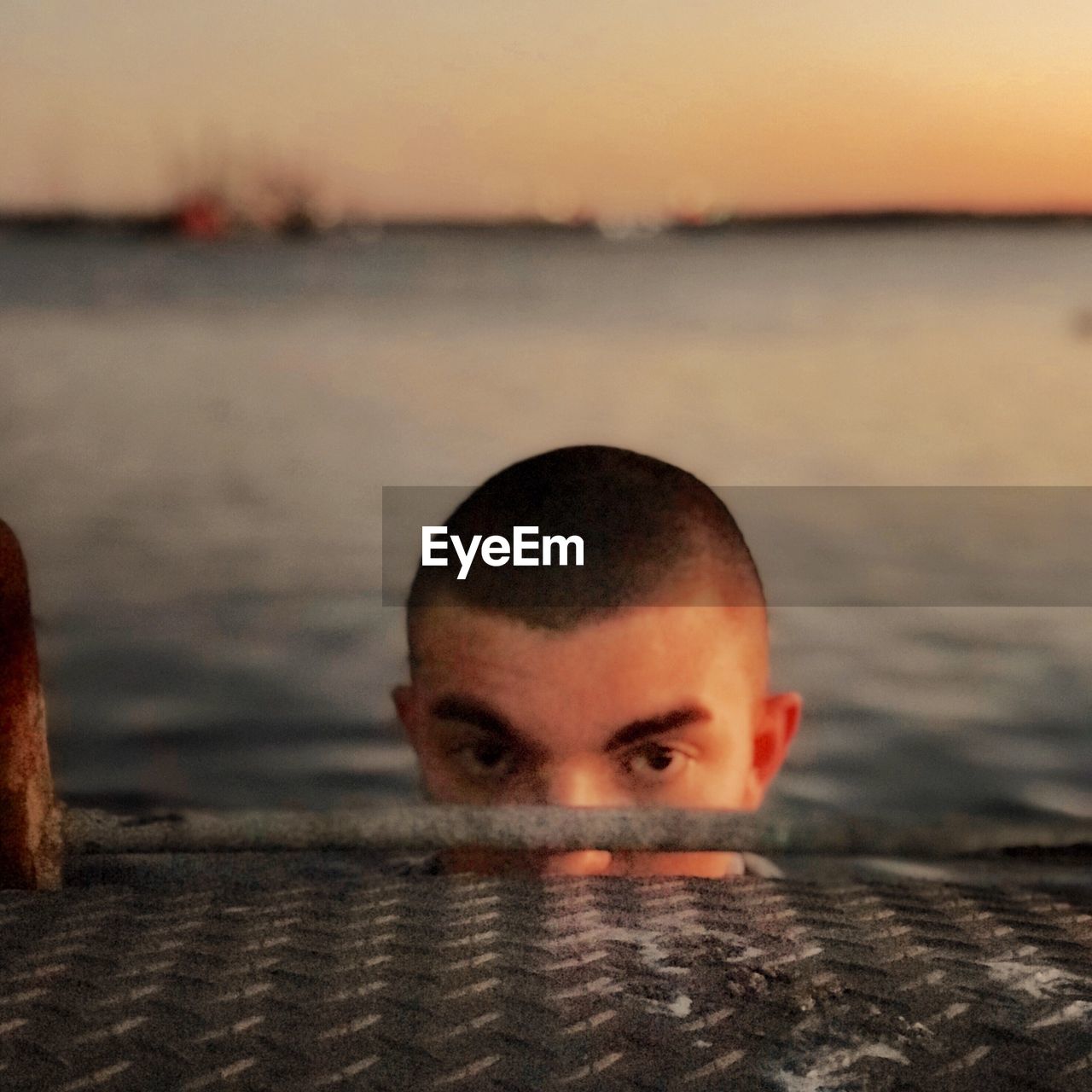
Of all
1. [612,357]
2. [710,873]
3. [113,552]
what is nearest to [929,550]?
[113,552]

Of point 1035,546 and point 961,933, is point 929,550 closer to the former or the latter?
point 1035,546

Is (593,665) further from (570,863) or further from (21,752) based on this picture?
(21,752)

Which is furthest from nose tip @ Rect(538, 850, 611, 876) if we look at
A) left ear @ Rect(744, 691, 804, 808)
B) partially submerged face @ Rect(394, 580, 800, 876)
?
left ear @ Rect(744, 691, 804, 808)

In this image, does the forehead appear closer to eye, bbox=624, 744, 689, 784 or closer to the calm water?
eye, bbox=624, 744, 689, 784

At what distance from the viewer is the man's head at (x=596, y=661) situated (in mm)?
2160

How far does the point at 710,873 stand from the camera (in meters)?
2.39

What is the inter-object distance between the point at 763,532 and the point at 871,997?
26.1ft

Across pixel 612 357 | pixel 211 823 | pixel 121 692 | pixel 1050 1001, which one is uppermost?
pixel 612 357

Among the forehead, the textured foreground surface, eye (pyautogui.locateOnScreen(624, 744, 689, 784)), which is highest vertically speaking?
the forehead

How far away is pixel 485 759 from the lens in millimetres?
2199

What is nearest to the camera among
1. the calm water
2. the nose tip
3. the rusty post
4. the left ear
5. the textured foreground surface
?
the textured foreground surface

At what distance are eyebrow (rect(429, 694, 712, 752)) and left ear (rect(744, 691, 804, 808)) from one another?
0.80ft

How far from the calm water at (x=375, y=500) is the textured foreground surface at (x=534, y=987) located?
11.6ft

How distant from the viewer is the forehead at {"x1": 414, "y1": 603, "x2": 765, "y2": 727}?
2158mm
